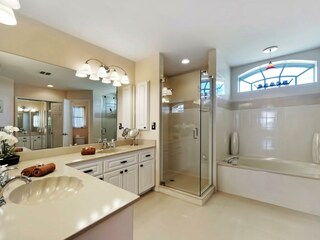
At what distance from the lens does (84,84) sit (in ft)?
8.20

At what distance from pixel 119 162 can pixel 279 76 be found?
357 centimetres

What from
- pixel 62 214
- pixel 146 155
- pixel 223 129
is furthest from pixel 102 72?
pixel 223 129

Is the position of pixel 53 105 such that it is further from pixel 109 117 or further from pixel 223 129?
pixel 223 129

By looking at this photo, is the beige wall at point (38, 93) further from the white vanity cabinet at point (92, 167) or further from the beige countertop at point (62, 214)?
the beige countertop at point (62, 214)

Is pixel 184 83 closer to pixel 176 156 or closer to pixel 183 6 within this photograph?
pixel 176 156

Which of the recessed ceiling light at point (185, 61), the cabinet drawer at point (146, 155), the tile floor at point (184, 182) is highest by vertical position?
the recessed ceiling light at point (185, 61)

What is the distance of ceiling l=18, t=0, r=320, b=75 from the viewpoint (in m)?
1.75

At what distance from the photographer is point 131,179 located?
2490mm

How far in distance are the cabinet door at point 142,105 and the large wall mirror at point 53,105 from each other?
2.06 ft

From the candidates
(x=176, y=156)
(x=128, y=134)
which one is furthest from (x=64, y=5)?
(x=176, y=156)

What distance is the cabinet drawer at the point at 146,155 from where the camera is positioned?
2.69 metres

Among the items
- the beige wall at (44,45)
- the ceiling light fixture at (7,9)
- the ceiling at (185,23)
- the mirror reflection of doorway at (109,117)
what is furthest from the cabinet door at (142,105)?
the ceiling light fixture at (7,9)

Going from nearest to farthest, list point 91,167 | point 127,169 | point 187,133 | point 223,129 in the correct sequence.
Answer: point 91,167 → point 127,169 → point 223,129 → point 187,133

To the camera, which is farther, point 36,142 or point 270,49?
point 270,49
